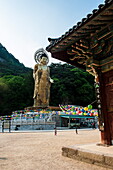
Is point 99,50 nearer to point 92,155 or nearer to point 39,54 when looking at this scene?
point 92,155

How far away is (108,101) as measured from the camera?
4.88m

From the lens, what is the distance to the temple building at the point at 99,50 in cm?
443

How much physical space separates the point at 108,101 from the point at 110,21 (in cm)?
245

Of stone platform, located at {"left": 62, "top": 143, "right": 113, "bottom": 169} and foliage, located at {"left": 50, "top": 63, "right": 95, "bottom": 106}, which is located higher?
foliage, located at {"left": 50, "top": 63, "right": 95, "bottom": 106}

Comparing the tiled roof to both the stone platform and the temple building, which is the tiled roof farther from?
the stone platform

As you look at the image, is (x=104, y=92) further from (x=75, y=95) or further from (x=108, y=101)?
(x=75, y=95)

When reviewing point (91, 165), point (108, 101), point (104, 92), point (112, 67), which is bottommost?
point (91, 165)

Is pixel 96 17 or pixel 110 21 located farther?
pixel 110 21

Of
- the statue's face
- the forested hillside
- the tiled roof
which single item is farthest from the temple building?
the forested hillside

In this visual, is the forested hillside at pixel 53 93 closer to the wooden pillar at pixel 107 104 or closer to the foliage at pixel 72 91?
the foliage at pixel 72 91

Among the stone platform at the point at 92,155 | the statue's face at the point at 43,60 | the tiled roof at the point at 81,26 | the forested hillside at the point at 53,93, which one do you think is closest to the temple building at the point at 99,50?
the tiled roof at the point at 81,26

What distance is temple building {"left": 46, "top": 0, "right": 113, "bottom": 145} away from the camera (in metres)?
4.43

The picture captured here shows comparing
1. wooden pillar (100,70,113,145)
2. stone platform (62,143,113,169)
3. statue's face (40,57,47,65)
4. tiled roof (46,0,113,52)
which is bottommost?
stone platform (62,143,113,169)

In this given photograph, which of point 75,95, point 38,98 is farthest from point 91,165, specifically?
point 75,95
